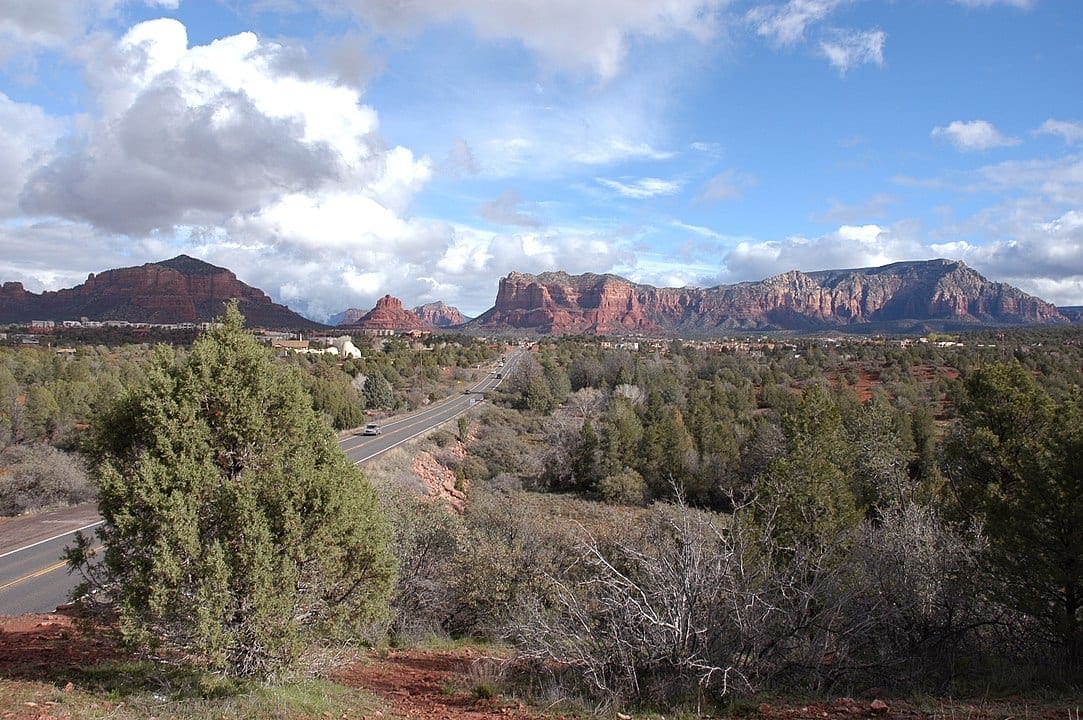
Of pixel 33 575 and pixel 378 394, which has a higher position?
pixel 378 394

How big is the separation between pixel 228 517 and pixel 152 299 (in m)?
160

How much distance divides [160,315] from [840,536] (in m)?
152

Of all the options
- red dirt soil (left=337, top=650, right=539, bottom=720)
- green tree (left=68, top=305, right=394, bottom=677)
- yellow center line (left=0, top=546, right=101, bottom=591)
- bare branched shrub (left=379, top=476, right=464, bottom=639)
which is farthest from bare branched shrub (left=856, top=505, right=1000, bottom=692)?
yellow center line (left=0, top=546, right=101, bottom=591)

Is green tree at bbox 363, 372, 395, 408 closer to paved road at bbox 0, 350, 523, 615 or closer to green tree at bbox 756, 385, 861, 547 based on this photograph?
paved road at bbox 0, 350, 523, 615

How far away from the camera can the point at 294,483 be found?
7.25 metres

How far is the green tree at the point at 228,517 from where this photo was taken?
6695mm

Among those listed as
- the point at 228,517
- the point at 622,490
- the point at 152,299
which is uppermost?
the point at 152,299

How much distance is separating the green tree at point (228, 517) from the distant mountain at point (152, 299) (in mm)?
139428

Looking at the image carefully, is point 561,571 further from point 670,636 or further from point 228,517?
point 228,517

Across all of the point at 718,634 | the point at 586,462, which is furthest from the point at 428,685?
the point at 586,462

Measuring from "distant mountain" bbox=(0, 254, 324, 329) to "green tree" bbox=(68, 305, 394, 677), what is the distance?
457 ft

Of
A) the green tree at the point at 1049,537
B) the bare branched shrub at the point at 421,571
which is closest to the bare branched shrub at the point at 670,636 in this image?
the green tree at the point at 1049,537

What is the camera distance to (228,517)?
7000mm

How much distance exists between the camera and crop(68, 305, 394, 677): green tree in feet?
22.0
